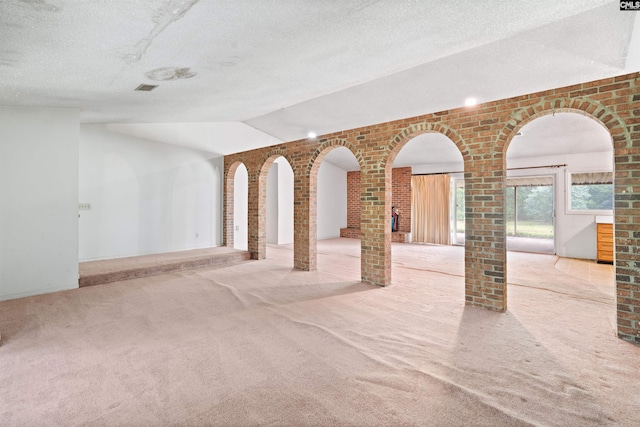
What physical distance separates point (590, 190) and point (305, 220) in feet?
21.3

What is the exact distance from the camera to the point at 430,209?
390 inches

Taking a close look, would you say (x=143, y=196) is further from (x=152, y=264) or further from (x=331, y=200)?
(x=331, y=200)

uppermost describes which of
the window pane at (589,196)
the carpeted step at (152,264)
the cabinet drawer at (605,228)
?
the window pane at (589,196)

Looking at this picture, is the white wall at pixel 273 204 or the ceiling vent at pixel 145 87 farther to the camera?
the white wall at pixel 273 204

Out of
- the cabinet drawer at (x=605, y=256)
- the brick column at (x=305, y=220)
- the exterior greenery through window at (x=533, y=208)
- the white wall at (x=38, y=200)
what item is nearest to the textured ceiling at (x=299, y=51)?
the white wall at (x=38, y=200)

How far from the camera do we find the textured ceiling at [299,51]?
1854 millimetres

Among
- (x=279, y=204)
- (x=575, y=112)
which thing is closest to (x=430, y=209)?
(x=279, y=204)

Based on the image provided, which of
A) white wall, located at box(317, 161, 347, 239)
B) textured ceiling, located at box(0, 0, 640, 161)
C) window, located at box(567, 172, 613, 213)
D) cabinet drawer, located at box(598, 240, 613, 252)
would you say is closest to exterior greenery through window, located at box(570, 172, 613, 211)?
window, located at box(567, 172, 613, 213)

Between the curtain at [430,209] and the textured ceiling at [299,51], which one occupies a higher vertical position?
the textured ceiling at [299,51]

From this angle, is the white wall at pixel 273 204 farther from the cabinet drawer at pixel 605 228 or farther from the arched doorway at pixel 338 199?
the cabinet drawer at pixel 605 228

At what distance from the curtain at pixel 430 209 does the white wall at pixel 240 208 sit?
17.1 feet

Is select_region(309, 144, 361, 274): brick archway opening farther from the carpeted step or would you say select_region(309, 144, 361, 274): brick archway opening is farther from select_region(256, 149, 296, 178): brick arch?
the carpeted step

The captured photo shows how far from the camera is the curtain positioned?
9.62 m

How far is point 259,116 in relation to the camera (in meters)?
5.34
